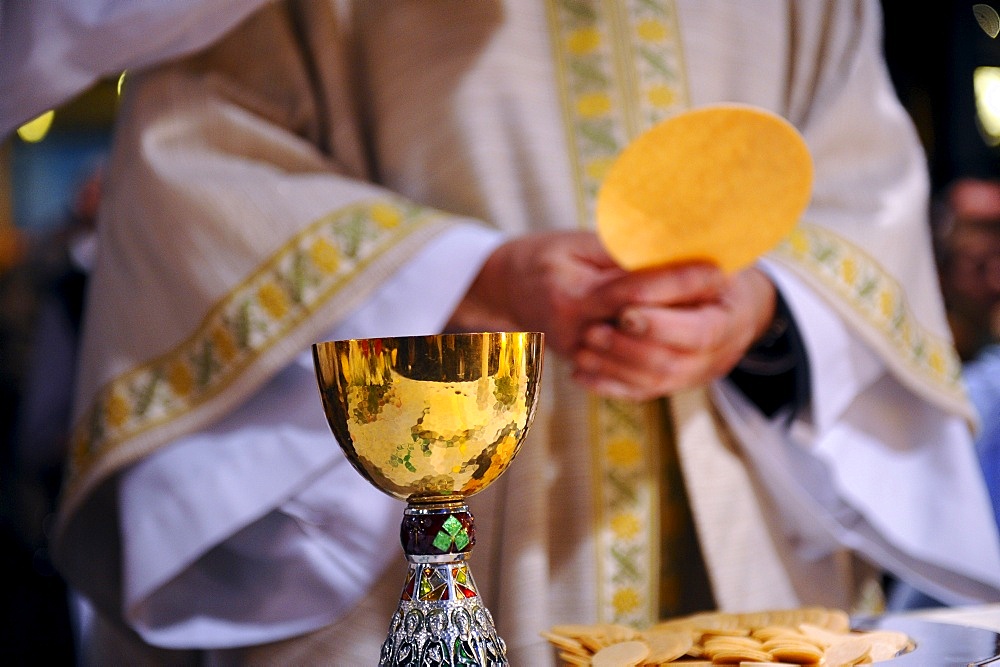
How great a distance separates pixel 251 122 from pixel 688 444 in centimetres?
62

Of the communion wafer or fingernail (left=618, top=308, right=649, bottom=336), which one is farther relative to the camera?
fingernail (left=618, top=308, right=649, bottom=336)

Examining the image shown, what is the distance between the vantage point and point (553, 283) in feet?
3.51

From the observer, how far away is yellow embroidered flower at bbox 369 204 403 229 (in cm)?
117

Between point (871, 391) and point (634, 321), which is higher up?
point (634, 321)

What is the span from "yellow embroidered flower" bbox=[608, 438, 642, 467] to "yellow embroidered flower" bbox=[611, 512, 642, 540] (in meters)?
0.06

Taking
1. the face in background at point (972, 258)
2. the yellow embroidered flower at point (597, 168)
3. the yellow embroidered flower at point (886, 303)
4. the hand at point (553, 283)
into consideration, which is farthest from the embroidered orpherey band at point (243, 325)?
the face in background at point (972, 258)

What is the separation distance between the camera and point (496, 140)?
1.27m

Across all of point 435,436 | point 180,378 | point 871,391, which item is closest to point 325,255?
point 180,378

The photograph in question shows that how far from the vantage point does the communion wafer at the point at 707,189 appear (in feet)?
3.00

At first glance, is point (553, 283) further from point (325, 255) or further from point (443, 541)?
point (443, 541)

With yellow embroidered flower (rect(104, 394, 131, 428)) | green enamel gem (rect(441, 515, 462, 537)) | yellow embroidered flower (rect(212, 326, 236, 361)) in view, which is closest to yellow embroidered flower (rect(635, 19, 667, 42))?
yellow embroidered flower (rect(212, 326, 236, 361))

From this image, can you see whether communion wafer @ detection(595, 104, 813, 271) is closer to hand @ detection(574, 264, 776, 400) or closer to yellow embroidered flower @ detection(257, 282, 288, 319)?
hand @ detection(574, 264, 776, 400)

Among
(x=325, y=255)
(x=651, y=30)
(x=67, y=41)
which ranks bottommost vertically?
(x=325, y=255)

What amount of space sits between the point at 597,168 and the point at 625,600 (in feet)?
1.65
